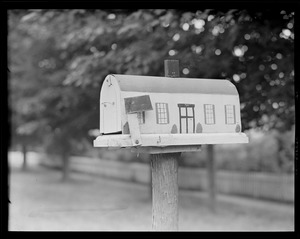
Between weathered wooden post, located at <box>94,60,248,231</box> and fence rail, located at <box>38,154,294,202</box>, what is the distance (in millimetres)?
6666

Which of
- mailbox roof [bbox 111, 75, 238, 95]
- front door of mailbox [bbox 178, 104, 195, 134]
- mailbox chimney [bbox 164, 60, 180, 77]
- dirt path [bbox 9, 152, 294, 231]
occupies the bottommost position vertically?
dirt path [bbox 9, 152, 294, 231]

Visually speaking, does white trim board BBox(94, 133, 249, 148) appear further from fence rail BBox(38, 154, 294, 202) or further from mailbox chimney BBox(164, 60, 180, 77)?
fence rail BBox(38, 154, 294, 202)

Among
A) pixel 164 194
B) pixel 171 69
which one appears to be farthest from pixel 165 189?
pixel 171 69

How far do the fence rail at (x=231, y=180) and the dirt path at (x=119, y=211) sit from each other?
0.23 metres

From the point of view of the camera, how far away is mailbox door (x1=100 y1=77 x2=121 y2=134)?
2600 mm

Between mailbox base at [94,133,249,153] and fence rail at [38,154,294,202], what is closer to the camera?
mailbox base at [94,133,249,153]

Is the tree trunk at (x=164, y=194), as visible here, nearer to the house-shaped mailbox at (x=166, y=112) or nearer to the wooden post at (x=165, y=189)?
the wooden post at (x=165, y=189)

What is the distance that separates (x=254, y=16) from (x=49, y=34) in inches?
232

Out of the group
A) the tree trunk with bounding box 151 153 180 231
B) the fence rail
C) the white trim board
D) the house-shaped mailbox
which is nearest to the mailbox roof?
the house-shaped mailbox

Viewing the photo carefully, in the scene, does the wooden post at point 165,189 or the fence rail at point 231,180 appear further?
the fence rail at point 231,180

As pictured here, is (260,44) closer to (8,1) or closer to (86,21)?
(86,21)

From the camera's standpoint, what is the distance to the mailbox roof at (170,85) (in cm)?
258

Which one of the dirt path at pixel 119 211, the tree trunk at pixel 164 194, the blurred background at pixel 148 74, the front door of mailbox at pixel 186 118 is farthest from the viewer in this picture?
the dirt path at pixel 119 211

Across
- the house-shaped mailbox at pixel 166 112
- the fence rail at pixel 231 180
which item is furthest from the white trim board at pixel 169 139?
the fence rail at pixel 231 180
